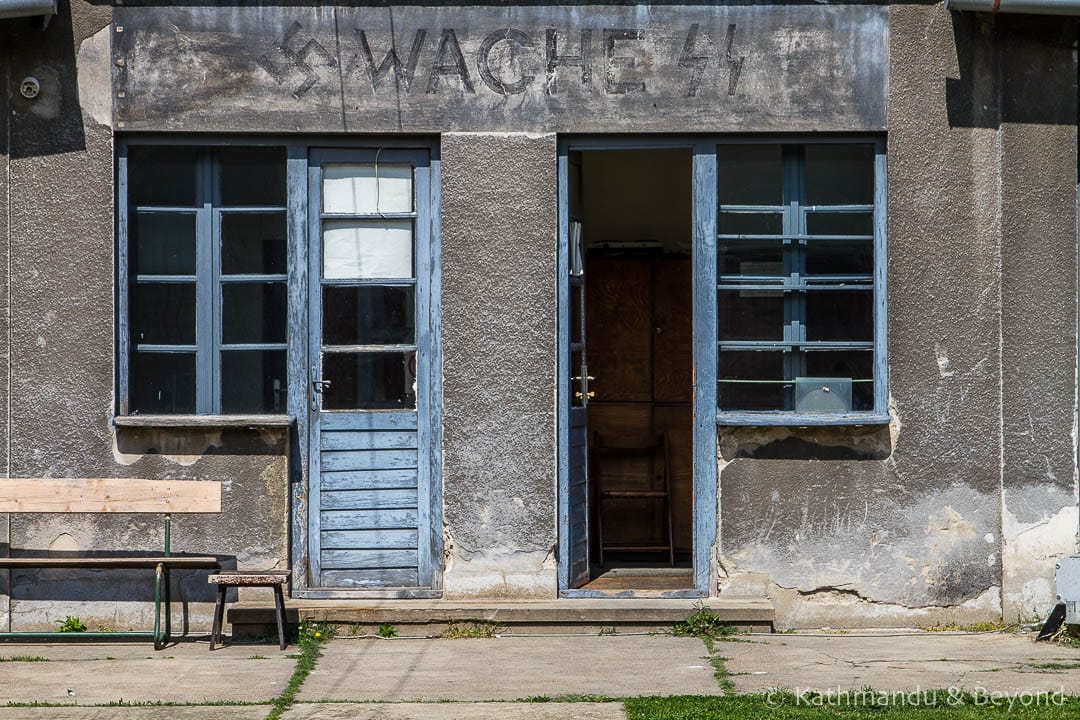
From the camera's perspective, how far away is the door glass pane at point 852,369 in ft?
26.8

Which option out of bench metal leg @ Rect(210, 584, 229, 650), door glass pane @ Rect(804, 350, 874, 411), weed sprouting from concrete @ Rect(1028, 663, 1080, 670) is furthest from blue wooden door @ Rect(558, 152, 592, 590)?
weed sprouting from concrete @ Rect(1028, 663, 1080, 670)

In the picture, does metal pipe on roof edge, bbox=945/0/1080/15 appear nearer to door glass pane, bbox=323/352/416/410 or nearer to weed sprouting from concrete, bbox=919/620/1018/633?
weed sprouting from concrete, bbox=919/620/1018/633

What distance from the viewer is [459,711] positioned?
6211 millimetres

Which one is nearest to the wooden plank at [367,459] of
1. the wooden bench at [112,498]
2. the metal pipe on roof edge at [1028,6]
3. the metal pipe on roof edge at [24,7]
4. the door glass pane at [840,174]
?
the wooden bench at [112,498]

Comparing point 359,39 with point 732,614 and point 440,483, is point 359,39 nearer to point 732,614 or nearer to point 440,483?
point 440,483

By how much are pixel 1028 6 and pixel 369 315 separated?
4080mm

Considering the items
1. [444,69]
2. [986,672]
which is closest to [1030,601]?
[986,672]

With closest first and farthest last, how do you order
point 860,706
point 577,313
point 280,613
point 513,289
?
point 860,706
point 280,613
point 513,289
point 577,313

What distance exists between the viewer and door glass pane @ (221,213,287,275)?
26.9 ft

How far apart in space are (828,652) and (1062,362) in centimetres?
Result: 221

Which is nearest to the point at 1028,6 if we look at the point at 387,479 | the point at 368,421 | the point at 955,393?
the point at 955,393

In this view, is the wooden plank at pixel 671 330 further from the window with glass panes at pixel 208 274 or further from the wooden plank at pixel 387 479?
the window with glass panes at pixel 208 274

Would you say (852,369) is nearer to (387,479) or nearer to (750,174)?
(750,174)

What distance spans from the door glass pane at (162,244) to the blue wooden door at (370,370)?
2.47 ft
